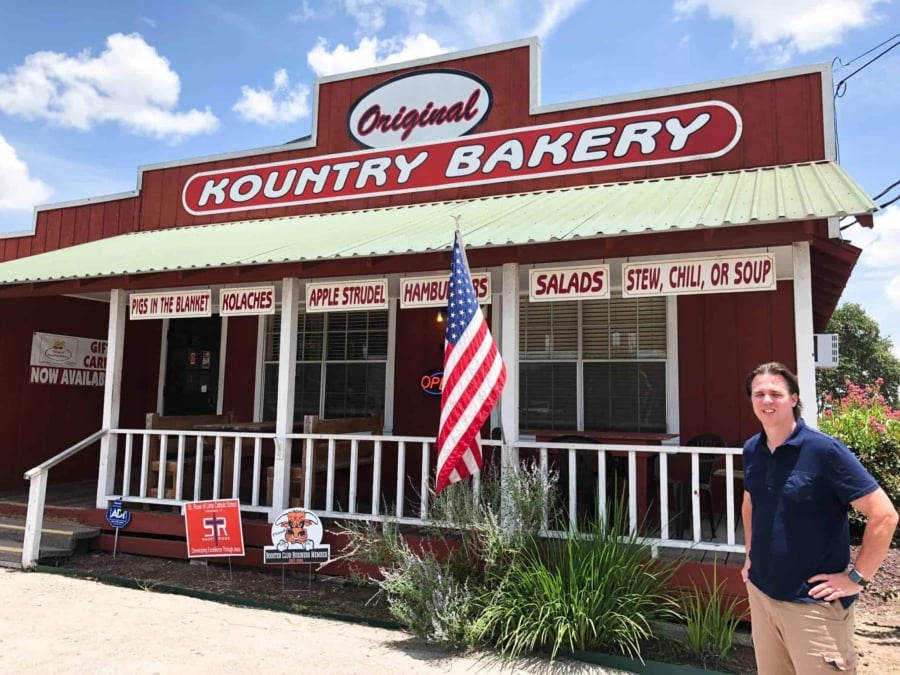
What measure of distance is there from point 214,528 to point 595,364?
4.22 meters

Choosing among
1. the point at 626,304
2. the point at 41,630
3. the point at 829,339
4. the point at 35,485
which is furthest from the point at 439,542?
the point at 829,339

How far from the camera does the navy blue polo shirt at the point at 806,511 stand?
8.62 ft

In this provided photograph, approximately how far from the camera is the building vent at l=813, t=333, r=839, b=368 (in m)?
8.68

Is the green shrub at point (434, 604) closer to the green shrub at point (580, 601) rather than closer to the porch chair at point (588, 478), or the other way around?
the green shrub at point (580, 601)

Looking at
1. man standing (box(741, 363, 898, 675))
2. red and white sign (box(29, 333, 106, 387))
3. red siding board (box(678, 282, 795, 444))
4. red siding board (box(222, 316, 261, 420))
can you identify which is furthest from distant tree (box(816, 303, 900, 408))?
man standing (box(741, 363, 898, 675))

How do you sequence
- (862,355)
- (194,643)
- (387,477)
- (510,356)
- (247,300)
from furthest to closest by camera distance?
(862,355)
(387,477)
(247,300)
(510,356)
(194,643)

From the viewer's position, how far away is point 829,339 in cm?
881

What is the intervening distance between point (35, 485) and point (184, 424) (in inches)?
61.1

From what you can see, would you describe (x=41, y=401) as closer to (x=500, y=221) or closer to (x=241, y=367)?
(x=241, y=367)

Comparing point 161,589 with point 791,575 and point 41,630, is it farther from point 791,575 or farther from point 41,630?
point 791,575

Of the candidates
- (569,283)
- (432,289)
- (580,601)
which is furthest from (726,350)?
(580,601)

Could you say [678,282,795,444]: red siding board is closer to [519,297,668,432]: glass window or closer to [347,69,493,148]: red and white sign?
[519,297,668,432]: glass window

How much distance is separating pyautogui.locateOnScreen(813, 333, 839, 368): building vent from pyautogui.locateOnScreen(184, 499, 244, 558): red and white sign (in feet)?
23.0

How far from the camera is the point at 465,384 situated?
501cm
